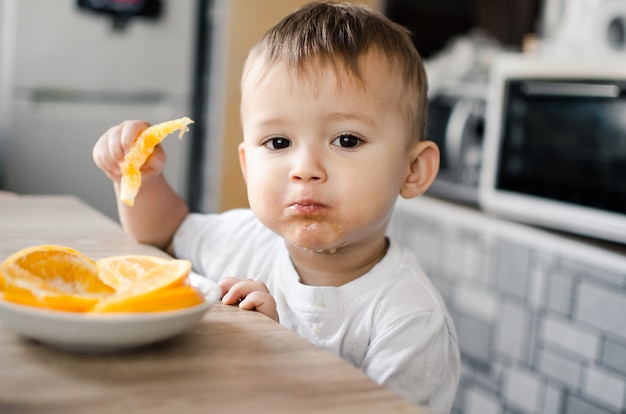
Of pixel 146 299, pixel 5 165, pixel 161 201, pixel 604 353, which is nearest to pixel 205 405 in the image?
pixel 146 299

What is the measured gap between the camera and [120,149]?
101cm

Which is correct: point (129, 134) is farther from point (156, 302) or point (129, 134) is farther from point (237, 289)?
point (156, 302)

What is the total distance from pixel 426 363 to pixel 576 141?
1284mm

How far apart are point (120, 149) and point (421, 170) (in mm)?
420

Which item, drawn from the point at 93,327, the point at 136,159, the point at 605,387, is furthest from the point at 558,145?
the point at 93,327

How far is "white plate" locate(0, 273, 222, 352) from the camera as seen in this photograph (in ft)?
1.64

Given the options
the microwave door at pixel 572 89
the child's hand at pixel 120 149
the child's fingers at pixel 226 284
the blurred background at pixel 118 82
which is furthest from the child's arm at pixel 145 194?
the blurred background at pixel 118 82

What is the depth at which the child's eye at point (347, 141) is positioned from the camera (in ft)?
2.88

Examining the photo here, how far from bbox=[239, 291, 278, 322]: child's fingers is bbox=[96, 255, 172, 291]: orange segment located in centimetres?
11

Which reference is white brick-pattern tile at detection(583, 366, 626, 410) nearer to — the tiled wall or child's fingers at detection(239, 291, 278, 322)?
the tiled wall

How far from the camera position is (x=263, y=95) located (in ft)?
2.97

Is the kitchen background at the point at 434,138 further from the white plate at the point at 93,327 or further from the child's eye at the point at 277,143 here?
the white plate at the point at 93,327

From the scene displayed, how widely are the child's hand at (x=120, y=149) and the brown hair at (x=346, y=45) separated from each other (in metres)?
0.17

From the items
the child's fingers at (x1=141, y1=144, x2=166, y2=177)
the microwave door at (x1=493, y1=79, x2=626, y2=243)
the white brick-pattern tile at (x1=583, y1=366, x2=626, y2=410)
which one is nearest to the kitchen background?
→ the white brick-pattern tile at (x1=583, y1=366, x2=626, y2=410)
